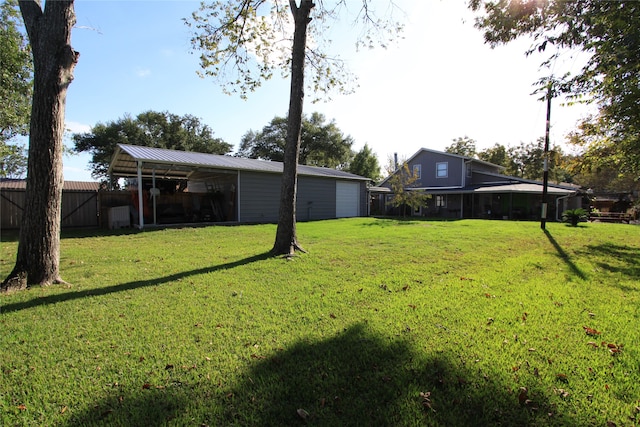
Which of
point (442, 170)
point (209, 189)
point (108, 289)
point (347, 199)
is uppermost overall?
point (442, 170)

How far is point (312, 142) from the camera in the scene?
39.2 metres

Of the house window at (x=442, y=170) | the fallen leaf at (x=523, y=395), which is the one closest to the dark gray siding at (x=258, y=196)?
the fallen leaf at (x=523, y=395)

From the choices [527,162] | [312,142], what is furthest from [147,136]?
[527,162]

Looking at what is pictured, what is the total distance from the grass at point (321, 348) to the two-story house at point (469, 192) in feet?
63.9

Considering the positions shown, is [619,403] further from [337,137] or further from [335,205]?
[337,137]

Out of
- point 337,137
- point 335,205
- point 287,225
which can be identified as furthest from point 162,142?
point 287,225

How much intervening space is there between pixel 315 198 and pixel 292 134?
39.5 feet

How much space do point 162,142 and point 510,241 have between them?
3518 cm

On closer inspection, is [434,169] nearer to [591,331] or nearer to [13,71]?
[591,331]

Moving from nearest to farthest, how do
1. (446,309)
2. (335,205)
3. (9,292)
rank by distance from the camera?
1. (446,309)
2. (9,292)
3. (335,205)

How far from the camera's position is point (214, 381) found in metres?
2.32

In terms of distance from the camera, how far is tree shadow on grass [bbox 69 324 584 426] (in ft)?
6.36

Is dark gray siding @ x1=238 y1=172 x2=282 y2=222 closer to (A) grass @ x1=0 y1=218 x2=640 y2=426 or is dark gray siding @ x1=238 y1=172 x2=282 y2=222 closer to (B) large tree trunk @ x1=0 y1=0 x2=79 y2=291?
(A) grass @ x1=0 y1=218 x2=640 y2=426

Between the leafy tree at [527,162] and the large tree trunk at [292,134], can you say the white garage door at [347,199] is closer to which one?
the large tree trunk at [292,134]
